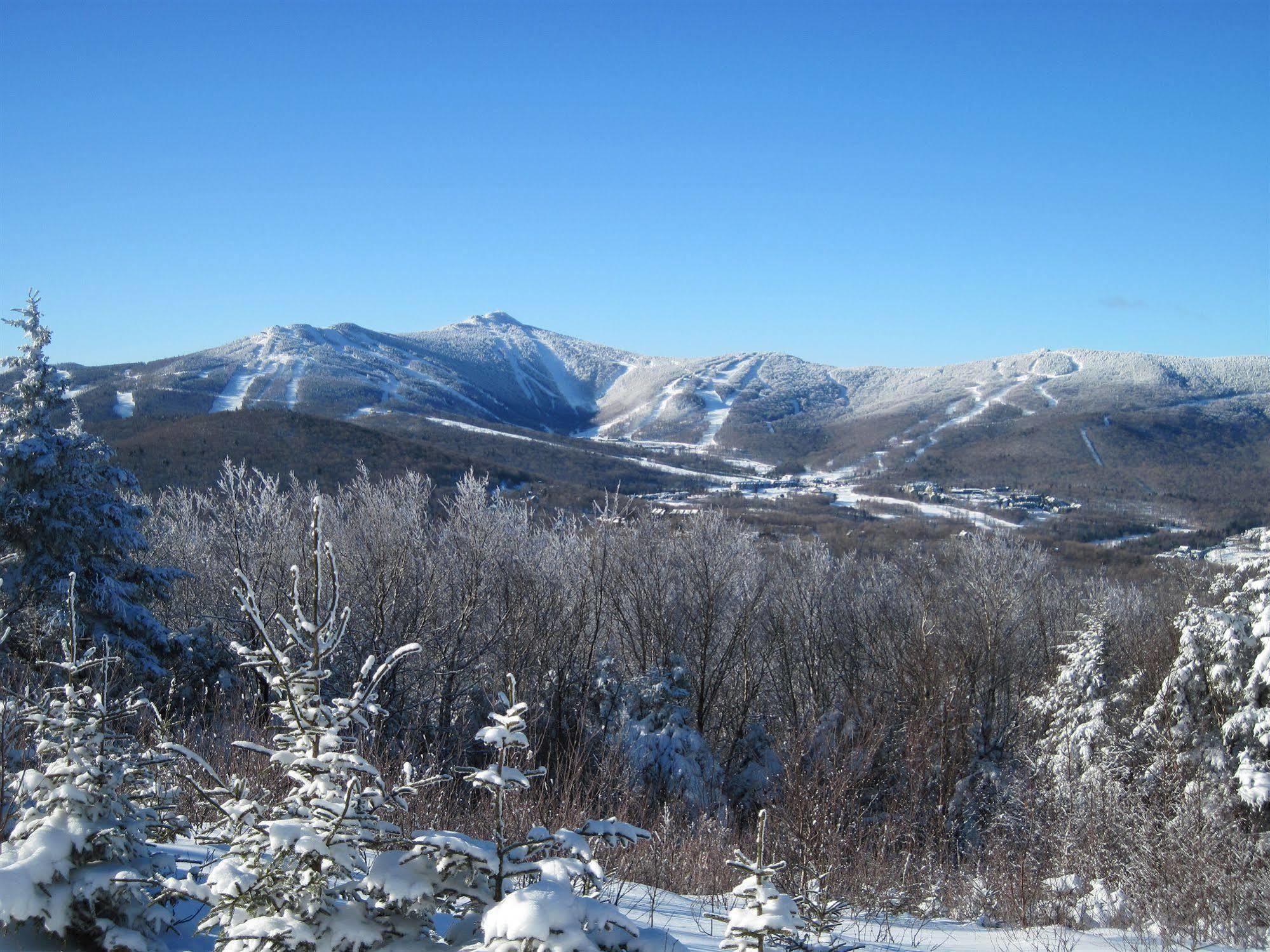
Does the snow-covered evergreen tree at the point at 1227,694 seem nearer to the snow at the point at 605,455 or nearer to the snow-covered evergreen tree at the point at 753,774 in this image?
the snow-covered evergreen tree at the point at 753,774

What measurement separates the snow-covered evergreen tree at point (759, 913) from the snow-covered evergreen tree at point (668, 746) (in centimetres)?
1391

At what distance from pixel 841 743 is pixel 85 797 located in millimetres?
13841

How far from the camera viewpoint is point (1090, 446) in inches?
5846

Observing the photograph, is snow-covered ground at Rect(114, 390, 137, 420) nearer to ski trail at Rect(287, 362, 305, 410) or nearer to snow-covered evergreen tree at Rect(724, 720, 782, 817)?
ski trail at Rect(287, 362, 305, 410)

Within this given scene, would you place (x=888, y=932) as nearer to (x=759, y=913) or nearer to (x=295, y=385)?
(x=759, y=913)

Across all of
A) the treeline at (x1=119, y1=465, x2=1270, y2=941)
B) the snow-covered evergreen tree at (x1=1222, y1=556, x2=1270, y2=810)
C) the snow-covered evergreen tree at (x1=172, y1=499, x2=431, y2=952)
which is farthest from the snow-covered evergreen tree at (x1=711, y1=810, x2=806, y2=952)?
the snow-covered evergreen tree at (x1=1222, y1=556, x2=1270, y2=810)

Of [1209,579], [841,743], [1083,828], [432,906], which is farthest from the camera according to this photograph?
[1209,579]

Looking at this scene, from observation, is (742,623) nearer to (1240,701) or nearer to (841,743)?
(841,743)

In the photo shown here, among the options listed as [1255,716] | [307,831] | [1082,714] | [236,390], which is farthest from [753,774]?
[236,390]

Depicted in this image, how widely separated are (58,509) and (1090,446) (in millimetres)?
164700

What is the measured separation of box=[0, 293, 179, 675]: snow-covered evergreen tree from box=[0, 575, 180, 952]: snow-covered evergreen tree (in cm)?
1151

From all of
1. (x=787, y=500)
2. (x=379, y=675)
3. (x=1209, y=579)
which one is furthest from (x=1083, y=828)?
(x=787, y=500)

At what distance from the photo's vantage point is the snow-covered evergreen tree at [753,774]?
1909 cm

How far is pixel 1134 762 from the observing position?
1516cm
